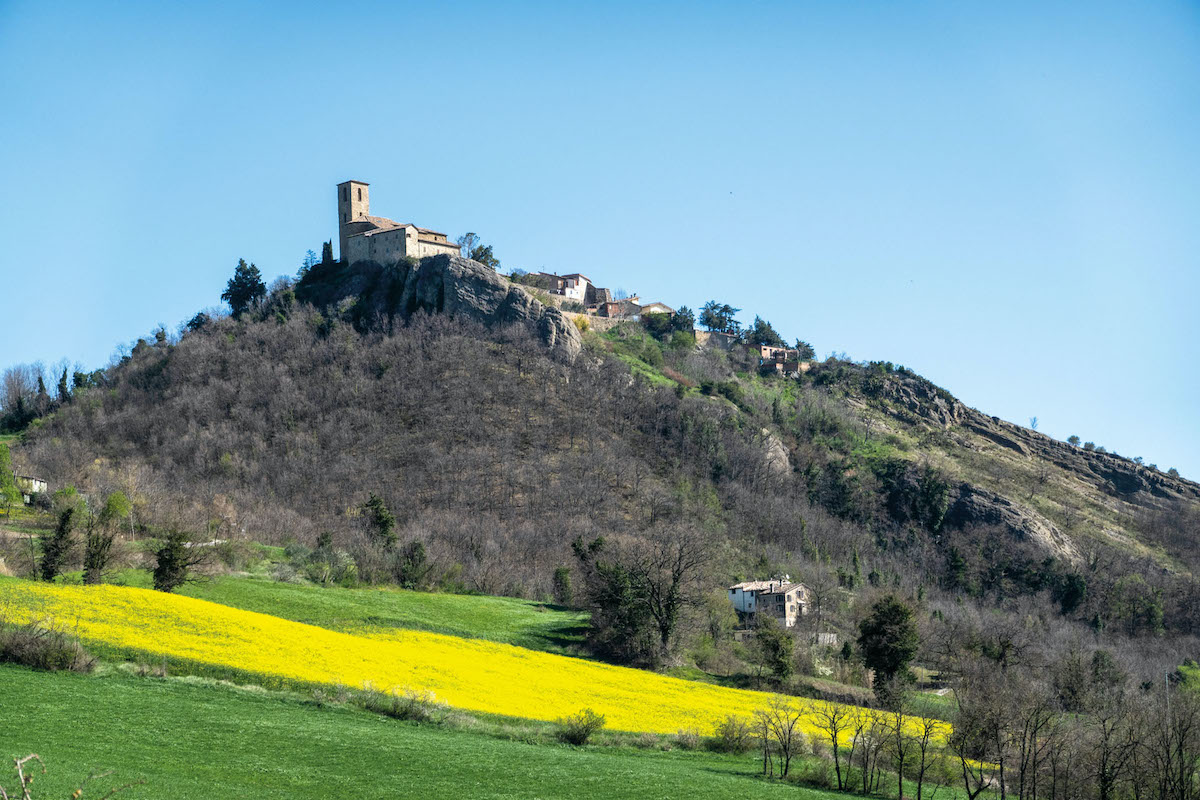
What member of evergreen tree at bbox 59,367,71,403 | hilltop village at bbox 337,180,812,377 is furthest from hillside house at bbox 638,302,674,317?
evergreen tree at bbox 59,367,71,403

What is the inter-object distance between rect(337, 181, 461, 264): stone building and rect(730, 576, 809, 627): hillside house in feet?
196

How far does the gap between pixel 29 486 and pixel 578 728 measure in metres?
56.3

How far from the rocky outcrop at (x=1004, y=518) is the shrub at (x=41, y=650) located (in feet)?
322

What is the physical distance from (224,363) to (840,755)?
88.0 metres

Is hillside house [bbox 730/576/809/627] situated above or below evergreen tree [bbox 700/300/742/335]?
below

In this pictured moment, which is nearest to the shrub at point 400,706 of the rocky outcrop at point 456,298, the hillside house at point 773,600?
the hillside house at point 773,600

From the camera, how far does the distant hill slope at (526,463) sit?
84.4 meters

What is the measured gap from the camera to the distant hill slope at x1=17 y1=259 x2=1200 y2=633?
84.4 m

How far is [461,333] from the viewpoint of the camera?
357 ft

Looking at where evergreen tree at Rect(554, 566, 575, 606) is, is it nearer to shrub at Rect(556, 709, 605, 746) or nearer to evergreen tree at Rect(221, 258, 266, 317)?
shrub at Rect(556, 709, 605, 746)

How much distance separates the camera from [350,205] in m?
125

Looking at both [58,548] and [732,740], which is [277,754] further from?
[58,548]

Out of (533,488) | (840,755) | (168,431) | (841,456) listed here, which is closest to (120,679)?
(840,755)

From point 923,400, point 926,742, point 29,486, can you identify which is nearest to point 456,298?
point 29,486
